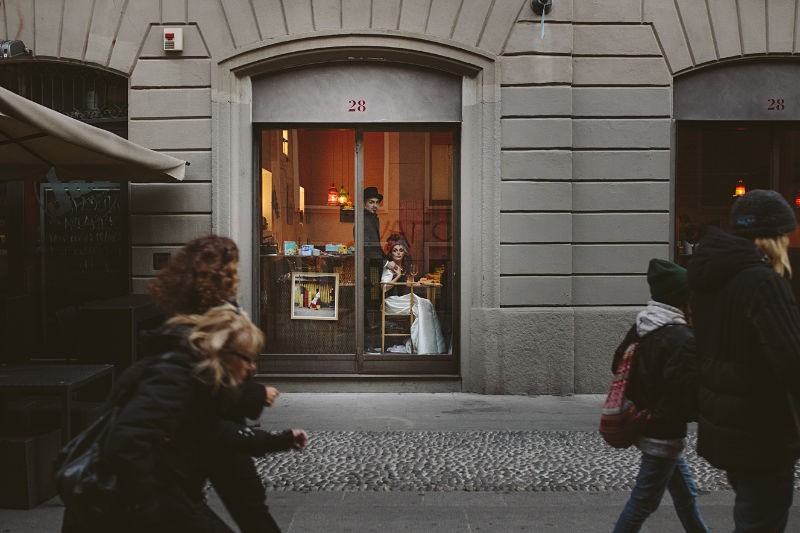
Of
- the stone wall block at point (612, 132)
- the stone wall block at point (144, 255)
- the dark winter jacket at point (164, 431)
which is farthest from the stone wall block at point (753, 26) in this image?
the dark winter jacket at point (164, 431)

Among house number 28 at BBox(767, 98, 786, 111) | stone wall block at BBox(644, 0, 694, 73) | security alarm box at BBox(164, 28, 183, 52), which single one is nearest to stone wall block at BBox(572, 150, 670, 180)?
stone wall block at BBox(644, 0, 694, 73)

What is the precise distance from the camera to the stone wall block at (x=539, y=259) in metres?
7.72

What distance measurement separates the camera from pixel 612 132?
25.6 feet

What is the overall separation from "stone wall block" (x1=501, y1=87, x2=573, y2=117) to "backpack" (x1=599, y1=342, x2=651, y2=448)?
487 cm

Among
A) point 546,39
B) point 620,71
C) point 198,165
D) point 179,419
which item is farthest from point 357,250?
point 179,419

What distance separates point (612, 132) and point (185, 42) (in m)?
5.00

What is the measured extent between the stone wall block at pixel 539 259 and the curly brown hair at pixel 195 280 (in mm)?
5546

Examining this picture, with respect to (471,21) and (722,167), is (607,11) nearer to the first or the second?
(471,21)

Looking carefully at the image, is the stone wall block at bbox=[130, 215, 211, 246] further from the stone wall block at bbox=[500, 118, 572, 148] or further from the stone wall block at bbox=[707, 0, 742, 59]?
the stone wall block at bbox=[707, 0, 742, 59]

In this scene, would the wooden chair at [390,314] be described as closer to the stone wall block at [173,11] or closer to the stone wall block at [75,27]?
the stone wall block at [173,11]

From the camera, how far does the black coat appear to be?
9.93ft

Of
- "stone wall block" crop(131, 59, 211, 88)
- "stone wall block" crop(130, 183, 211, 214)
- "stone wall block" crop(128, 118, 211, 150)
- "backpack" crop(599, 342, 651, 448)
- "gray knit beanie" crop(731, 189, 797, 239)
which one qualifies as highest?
"stone wall block" crop(131, 59, 211, 88)

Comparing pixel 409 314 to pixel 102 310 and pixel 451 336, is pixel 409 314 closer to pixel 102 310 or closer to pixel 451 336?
pixel 451 336

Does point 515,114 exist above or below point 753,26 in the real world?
below
